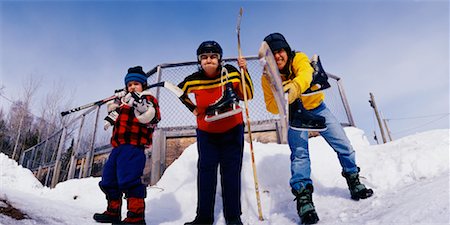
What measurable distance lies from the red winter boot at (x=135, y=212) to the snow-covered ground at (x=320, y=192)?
358 millimetres

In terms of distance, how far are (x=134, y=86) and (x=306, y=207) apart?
2198mm

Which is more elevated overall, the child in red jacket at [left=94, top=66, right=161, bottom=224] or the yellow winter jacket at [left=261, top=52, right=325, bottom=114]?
the yellow winter jacket at [left=261, top=52, right=325, bottom=114]

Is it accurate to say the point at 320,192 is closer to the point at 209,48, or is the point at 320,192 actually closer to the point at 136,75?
the point at 209,48

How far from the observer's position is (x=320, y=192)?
2979mm

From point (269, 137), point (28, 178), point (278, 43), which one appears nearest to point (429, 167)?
point (278, 43)

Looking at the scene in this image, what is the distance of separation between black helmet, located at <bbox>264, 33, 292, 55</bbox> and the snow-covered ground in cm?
158

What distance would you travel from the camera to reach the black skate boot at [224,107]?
2.44m

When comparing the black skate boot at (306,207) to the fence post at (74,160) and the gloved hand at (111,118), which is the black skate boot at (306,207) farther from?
the fence post at (74,160)

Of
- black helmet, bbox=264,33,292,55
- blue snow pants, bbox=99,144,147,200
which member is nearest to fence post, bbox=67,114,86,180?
blue snow pants, bbox=99,144,147,200

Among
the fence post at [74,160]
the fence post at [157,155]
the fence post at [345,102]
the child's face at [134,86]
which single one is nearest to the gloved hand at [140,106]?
the child's face at [134,86]

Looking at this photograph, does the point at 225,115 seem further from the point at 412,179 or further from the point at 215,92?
the point at 412,179

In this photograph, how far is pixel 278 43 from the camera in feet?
8.55

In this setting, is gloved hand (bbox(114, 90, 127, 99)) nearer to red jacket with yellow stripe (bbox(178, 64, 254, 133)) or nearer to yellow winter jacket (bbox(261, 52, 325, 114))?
red jacket with yellow stripe (bbox(178, 64, 254, 133))

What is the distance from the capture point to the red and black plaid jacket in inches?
104
